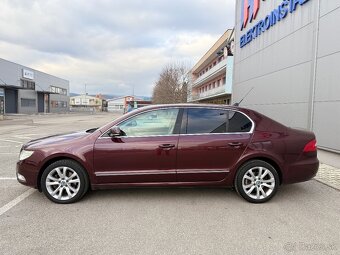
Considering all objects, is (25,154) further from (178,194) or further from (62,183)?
(178,194)

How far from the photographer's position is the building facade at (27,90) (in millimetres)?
46750

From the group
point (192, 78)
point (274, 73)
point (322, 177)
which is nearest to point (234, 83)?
point (274, 73)

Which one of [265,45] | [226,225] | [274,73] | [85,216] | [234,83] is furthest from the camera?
[234,83]

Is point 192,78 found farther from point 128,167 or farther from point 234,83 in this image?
point 128,167

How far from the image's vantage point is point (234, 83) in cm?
2031

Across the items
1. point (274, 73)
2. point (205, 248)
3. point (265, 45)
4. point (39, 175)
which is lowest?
point (205, 248)

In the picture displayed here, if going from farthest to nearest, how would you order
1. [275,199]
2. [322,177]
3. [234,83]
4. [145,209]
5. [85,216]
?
[234,83], [322,177], [275,199], [145,209], [85,216]

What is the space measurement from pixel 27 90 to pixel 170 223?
57003 mm

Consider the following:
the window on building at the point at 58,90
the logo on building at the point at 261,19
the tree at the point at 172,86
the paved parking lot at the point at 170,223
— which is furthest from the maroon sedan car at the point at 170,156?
the window on building at the point at 58,90

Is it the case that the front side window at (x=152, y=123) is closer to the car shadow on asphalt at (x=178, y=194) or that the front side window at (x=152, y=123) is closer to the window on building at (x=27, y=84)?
the car shadow on asphalt at (x=178, y=194)

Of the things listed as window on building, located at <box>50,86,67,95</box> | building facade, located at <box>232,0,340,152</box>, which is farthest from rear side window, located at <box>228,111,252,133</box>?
window on building, located at <box>50,86,67,95</box>

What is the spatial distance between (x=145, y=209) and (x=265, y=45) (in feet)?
39.6

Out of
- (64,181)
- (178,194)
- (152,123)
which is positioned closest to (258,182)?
(178,194)

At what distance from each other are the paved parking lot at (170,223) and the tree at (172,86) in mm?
41287
